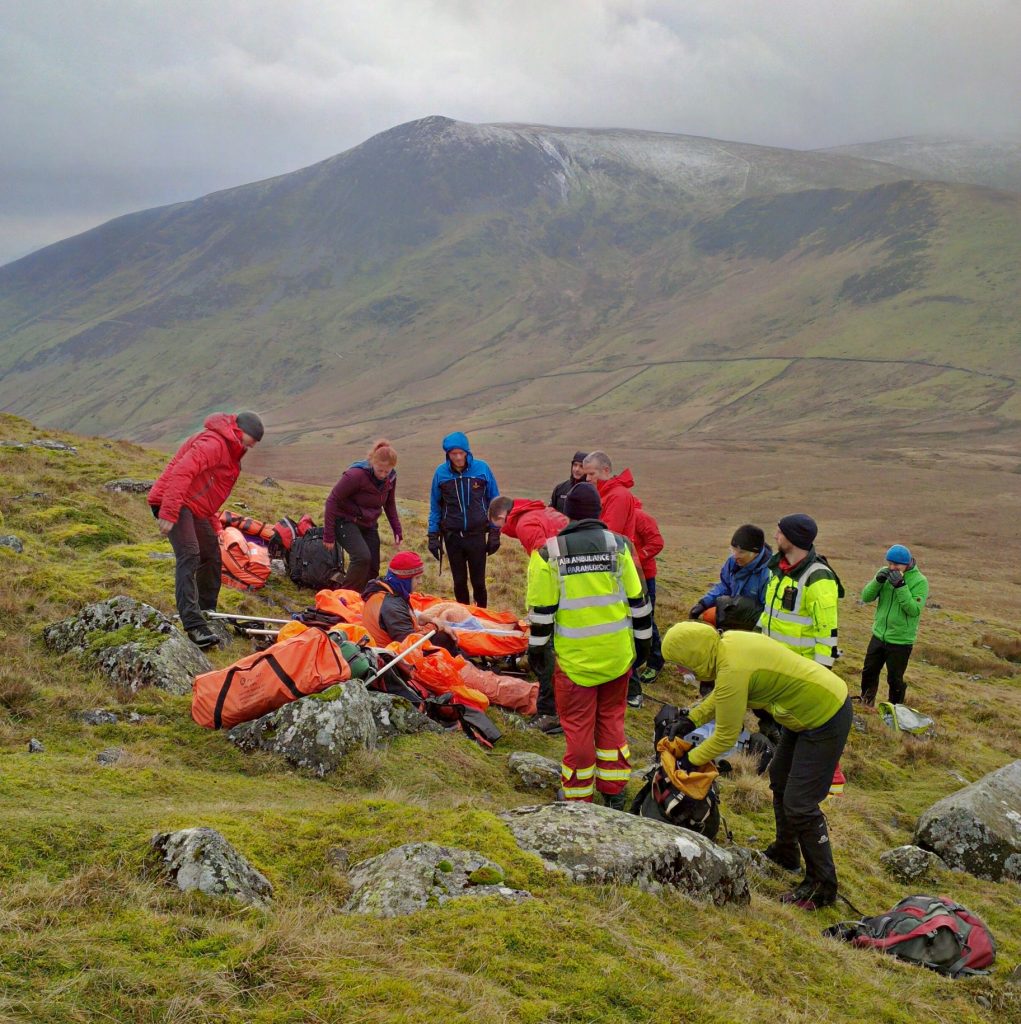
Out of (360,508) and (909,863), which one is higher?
(360,508)

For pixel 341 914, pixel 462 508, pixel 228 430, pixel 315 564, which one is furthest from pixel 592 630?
pixel 315 564

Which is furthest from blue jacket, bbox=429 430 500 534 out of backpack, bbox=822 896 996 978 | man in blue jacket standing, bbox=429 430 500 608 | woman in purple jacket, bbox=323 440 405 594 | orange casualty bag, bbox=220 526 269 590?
backpack, bbox=822 896 996 978

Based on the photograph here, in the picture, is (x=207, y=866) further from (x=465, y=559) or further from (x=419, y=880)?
(x=465, y=559)

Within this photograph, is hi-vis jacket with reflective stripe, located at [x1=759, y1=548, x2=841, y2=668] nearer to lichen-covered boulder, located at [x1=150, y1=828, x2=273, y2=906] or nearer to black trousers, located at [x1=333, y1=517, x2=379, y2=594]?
lichen-covered boulder, located at [x1=150, y1=828, x2=273, y2=906]

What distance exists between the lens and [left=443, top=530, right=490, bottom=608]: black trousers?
11.6 meters

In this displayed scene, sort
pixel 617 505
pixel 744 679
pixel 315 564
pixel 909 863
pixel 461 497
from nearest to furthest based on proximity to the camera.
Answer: pixel 744 679, pixel 909 863, pixel 617 505, pixel 461 497, pixel 315 564

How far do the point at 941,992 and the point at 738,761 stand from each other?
3.92 m

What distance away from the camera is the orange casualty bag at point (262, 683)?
7.25 meters

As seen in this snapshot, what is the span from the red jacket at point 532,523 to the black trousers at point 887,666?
256 inches

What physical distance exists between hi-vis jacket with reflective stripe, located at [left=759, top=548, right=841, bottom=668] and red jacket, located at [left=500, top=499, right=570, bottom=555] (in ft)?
8.36

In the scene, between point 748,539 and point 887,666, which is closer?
point 748,539

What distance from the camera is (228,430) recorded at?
9.59 meters

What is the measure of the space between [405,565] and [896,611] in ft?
25.4

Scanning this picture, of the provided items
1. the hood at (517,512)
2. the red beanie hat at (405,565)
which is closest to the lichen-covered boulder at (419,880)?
the red beanie hat at (405,565)
